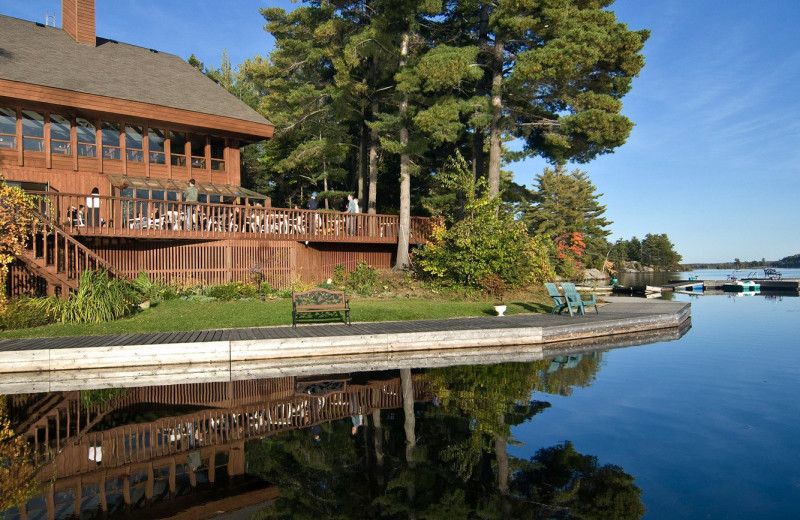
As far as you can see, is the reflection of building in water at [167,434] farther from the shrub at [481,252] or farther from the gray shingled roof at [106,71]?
the gray shingled roof at [106,71]

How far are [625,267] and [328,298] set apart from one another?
88.9 m

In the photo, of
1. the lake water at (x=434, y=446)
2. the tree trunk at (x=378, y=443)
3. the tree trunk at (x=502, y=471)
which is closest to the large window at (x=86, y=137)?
the lake water at (x=434, y=446)

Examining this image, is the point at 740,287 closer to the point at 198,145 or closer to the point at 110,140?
the point at 198,145

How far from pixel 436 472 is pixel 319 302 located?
813cm

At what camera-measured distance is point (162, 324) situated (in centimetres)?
1249

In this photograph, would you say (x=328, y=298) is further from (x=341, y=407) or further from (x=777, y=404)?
(x=777, y=404)

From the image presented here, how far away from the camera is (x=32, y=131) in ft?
64.6

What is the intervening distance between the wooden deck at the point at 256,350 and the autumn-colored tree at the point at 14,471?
8.22 ft

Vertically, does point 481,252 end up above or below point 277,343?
above

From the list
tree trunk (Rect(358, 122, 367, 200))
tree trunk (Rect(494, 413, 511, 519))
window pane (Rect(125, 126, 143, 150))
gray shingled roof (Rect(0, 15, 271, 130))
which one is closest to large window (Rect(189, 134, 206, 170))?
gray shingled roof (Rect(0, 15, 271, 130))

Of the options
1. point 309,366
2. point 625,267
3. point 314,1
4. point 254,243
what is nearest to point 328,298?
point 309,366

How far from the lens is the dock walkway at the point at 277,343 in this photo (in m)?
9.61

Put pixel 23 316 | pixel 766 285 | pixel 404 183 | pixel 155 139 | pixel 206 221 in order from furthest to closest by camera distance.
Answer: pixel 766 285 < pixel 404 183 < pixel 155 139 < pixel 206 221 < pixel 23 316

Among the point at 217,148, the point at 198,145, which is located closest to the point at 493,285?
the point at 217,148
